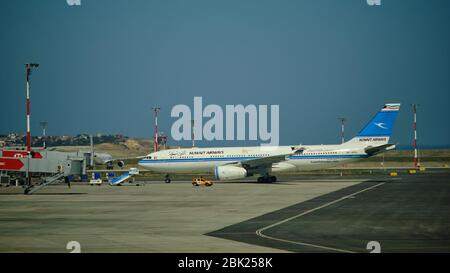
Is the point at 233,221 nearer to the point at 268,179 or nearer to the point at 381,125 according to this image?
the point at 268,179

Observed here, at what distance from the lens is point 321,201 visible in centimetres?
4053

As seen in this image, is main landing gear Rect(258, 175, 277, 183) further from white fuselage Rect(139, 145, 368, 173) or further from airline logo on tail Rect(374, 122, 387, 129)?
airline logo on tail Rect(374, 122, 387, 129)

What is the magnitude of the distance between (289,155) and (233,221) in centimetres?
3160

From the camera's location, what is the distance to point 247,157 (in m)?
63.8

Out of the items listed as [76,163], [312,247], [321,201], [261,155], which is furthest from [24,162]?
[312,247]

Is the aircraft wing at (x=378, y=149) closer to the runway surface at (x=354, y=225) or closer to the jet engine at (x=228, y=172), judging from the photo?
the jet engine at (x=228, y=172)

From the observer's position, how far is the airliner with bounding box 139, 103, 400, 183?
61.8 meters

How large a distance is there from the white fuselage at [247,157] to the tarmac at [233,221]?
12.9 m

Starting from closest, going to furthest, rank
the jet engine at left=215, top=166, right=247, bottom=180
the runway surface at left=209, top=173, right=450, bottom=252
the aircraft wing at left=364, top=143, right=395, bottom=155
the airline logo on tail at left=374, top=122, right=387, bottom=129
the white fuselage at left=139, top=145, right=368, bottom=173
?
the runway surface at left=209, top=173, right=450, bottom=252, the aircraft wing at left=364, top=143, right=395, bottom=155, the jet engine at left=215, top=166, right=247, bottom=180, the white fuselage at left=139, top=145, right=368, bottom=173, the airline logo on tail at left=374, top=122, right=387, bottom=129

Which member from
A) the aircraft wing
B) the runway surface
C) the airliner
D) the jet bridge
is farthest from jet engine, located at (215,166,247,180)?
the runway surface

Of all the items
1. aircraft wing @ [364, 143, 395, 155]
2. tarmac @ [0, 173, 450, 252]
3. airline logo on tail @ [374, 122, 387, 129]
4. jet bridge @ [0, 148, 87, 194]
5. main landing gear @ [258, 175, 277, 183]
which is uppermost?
airline logo on tail @ [374, 122, 387, 129]

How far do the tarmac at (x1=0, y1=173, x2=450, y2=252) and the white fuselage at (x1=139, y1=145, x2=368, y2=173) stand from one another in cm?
1287

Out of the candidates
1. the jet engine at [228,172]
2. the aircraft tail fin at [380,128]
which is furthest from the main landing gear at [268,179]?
the aircraft tail fin at [380,128]
